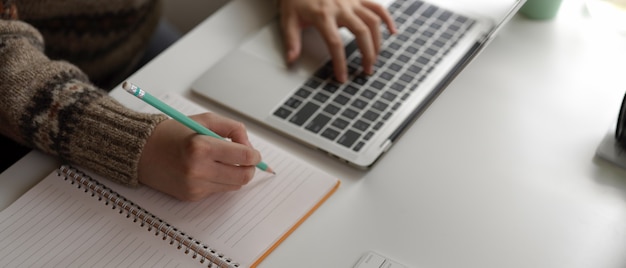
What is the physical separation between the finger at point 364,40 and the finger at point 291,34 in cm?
7

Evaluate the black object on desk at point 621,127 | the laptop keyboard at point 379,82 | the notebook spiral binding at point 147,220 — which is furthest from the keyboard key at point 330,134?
the black object on desk at point 621,127

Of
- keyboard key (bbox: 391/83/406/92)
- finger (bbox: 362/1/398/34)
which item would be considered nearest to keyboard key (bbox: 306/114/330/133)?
keyboard key (bbox: 391/83/406/92)

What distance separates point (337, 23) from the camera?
3.26ft

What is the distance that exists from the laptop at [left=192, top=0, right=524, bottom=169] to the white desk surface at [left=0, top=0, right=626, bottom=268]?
0.8 inches

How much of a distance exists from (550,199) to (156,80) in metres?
0.53

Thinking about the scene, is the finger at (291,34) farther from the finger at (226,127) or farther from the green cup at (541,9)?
the green cup at (541,9)

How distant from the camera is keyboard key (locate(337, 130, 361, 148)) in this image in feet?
2.70

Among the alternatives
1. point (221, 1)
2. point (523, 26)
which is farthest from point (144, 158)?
point (221, 1)

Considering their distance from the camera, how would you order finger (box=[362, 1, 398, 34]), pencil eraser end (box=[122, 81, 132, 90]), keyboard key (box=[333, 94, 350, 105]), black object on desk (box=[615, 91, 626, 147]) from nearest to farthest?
pencil eraser end (box=[122, 81, 132, 90])
black object on desk (box=[615, 91, 626, 147])
keyboard key (box=[333, 94, 350, 105])
finger (box=[362, 1, 398, 34])

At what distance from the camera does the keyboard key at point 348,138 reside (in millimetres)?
824

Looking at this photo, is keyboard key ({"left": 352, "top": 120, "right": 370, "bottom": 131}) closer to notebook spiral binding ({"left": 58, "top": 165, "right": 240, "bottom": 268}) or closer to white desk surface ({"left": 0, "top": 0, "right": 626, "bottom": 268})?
white desk surface ({"left": 0, "top": 0, "right": 626, "bottom": 268})

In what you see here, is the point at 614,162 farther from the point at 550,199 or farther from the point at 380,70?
the point at 380,70

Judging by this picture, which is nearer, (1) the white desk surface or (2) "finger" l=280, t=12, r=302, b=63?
(1) the white desk surface

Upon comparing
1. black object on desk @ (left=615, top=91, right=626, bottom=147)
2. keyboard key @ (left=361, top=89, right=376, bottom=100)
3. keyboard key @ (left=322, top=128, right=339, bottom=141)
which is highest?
black object on desk @ (left=615, top=91, right=626, bottom=147)
